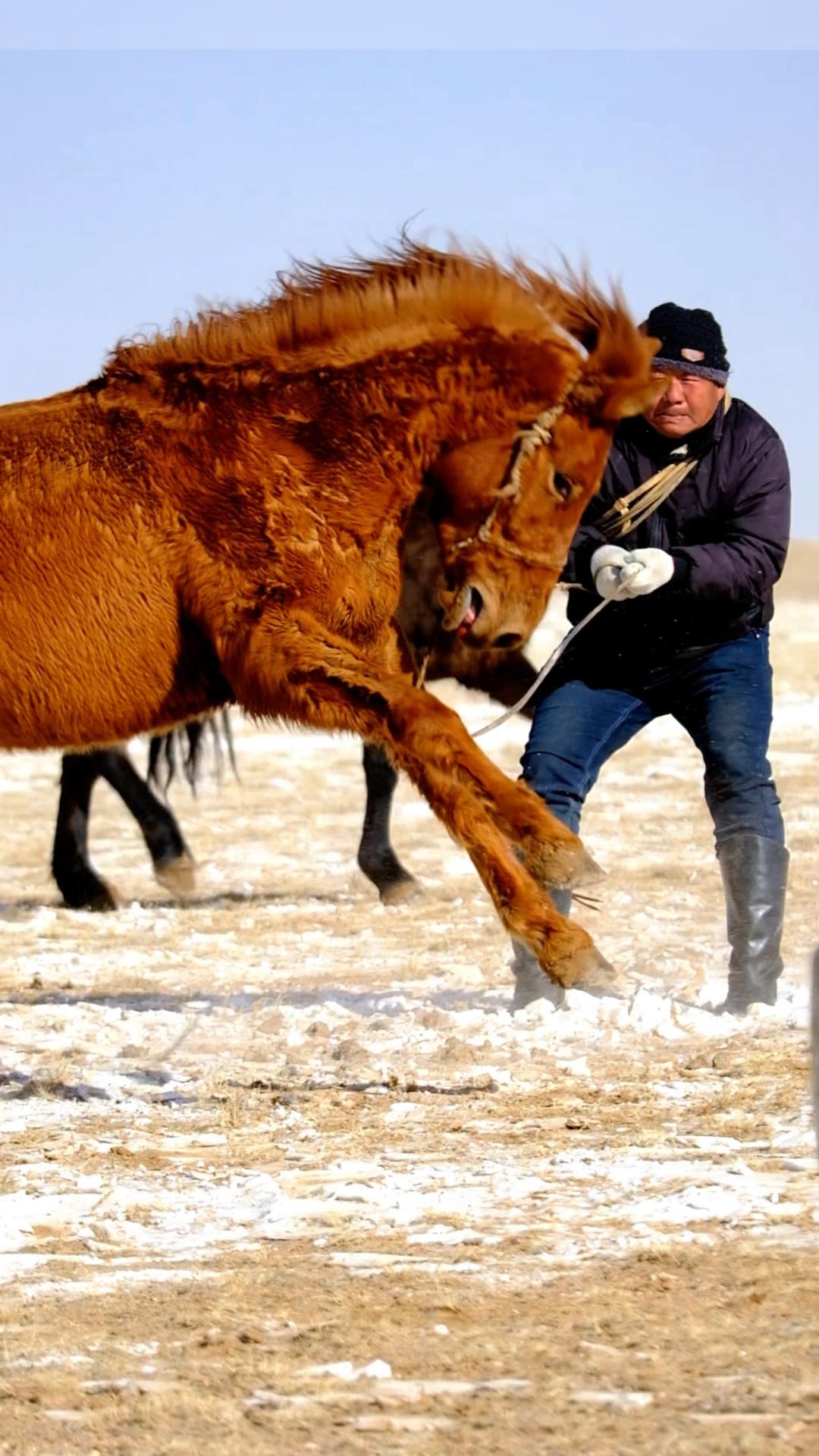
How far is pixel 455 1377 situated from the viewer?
2.81 metres

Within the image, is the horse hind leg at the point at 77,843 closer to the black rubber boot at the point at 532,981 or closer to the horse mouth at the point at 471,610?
the black rubber boot at the point at 532,981

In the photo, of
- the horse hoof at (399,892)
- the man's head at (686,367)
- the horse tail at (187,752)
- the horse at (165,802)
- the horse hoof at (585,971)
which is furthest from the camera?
the horse tail at (187,752)

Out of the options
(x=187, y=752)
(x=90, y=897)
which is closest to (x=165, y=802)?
(x=187, y=752)

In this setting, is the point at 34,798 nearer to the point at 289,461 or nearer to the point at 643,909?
the point at 643,909

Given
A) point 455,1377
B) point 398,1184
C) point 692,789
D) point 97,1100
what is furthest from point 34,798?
point 455,1377

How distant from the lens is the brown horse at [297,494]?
16.3ft

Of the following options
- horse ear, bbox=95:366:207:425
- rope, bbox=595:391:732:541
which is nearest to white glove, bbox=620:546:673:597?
rope, bbox=595:391:732:541

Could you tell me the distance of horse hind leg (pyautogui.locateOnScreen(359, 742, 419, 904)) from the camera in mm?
9422

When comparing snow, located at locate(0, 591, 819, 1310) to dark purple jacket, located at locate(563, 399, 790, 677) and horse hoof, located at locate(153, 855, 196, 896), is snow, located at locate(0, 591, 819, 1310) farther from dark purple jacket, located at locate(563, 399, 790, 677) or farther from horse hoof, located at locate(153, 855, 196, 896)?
dark purple jacket, located at locate(563, 399, 790, 677)

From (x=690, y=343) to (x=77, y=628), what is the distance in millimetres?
2250

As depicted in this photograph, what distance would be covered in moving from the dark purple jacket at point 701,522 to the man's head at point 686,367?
75 mm

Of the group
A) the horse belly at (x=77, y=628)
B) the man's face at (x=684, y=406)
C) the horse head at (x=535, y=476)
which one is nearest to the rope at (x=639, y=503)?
the man's face at (x=684, y=406)

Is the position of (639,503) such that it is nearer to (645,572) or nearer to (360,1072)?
(645,572)

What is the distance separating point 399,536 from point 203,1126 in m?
1.76
